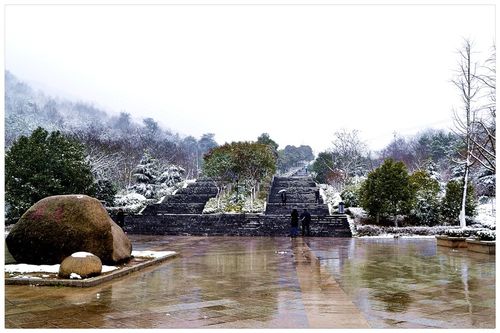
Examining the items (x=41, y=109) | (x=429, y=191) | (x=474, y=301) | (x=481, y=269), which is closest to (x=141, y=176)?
(x=429, y=191)

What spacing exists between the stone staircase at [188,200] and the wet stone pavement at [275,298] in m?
19.3

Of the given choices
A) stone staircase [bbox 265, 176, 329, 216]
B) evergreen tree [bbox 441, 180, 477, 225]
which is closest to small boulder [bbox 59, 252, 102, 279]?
stone staircase [bbox 265, 176, 329, 216]

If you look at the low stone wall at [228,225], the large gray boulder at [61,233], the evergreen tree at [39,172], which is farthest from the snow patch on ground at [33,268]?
the evergreen tree at [39,172]

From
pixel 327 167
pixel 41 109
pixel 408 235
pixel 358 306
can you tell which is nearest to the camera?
pixel 358 306

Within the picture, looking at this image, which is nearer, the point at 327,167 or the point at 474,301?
the point at 474,301

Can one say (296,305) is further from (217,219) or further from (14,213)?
(14,213)

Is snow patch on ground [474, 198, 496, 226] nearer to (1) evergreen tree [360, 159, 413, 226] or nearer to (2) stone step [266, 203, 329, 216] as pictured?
(1) evergreen tree [360, 159, 413, 226]

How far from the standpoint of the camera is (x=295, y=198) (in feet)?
110

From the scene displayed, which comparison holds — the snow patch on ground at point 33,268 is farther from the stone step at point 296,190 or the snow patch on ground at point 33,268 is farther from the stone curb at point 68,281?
the stone step at point 296,190

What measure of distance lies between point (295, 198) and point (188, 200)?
25.4ft

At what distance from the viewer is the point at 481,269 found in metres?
10.3

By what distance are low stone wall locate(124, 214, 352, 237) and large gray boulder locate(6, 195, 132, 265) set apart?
1354 centimetres

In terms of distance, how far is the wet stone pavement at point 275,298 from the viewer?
551 centimetres

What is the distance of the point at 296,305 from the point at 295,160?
338 ft
